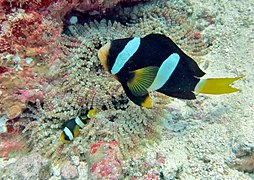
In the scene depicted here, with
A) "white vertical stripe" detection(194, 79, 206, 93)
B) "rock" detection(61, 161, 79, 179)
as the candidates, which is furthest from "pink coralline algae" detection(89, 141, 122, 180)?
"white vertical stripe" detection(194, 79, 206, 93)

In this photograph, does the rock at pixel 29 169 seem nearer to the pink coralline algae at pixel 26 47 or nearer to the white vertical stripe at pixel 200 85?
the pink coralline algae at pixel 26 47

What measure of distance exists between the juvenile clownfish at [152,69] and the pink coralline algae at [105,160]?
49cm

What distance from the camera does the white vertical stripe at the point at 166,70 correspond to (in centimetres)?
158

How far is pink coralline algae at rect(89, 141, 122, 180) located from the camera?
182 centimetres

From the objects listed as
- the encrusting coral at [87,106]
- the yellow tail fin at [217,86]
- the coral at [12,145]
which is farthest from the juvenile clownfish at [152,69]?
the coral at [12,145]

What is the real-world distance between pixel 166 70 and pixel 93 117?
794 millimetres

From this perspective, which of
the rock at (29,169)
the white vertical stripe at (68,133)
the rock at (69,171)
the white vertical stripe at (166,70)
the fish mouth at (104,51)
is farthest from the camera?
the white vertical stripe at (68,133)

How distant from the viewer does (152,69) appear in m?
1.52

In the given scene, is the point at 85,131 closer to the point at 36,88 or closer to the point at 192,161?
Answer: the point at 36,88

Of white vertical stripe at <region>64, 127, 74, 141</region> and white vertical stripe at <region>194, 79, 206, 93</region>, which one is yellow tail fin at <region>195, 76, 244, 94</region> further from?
white vertical stripe at <region>64, 127, 74, 141</region>

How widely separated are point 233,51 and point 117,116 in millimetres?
1430

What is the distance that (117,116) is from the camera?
2.13 m

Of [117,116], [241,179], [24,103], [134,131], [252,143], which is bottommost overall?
[241,179]

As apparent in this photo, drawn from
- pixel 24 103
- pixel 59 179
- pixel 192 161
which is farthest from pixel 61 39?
pixel 192 161
